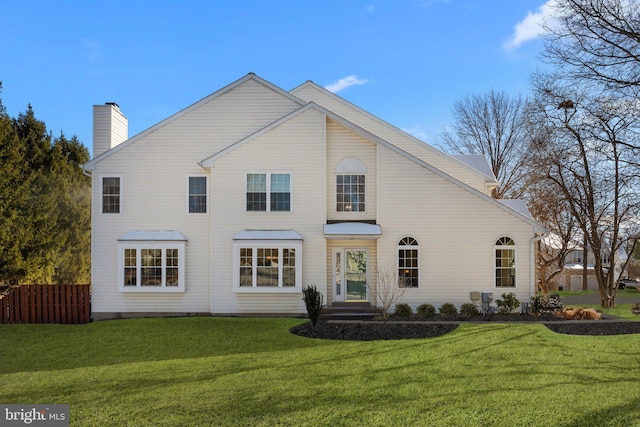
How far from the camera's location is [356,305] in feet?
56.6

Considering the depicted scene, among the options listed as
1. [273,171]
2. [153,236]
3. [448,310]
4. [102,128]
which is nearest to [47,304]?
[153,236]

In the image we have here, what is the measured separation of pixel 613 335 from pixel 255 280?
36.4 feet

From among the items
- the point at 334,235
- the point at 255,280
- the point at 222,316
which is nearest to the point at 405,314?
the point at 334,235

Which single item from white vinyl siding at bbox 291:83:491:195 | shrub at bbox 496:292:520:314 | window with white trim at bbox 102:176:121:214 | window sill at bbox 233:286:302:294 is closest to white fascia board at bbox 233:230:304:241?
window sill at bbox 233:286:302:294

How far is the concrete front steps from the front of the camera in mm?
16266

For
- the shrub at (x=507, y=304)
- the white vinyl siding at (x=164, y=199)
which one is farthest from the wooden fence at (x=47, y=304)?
the shrub at (x=507, y=304)

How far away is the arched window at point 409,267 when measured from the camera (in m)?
17.1

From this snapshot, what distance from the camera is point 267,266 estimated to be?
55.8ft

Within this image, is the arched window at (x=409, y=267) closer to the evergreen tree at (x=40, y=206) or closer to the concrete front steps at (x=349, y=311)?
the concrete front steps at (x=349, y=311)

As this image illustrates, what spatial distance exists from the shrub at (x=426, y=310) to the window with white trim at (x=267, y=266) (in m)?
4.21

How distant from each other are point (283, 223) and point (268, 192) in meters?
1.25

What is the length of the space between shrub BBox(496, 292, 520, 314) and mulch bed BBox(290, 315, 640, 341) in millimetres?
1233

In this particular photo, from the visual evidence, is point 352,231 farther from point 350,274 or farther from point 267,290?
point 267,290

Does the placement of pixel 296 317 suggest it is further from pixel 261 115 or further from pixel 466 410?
pixel 466 410
